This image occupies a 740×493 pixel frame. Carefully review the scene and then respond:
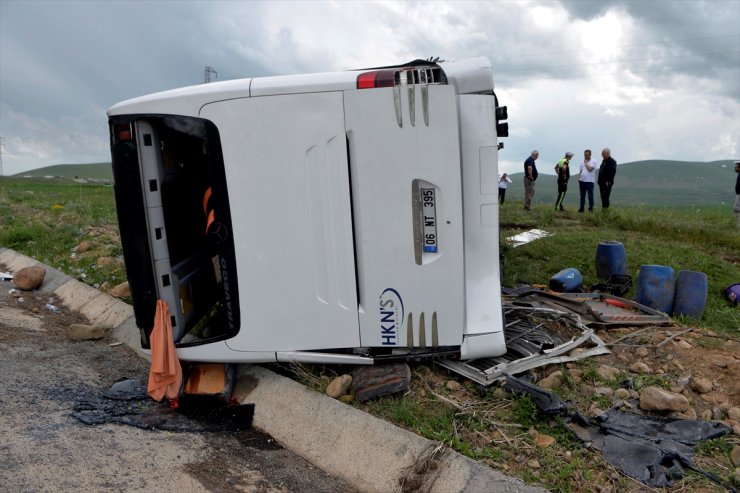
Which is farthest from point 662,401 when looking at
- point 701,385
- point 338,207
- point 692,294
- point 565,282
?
point 565,282

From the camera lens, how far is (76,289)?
6941mm

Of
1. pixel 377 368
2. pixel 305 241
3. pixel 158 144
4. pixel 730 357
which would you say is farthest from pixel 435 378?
pixel 158 144

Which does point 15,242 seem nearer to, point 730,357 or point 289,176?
point 289,176

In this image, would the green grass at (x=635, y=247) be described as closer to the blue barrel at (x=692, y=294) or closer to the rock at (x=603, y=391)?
the blue barrel at (x=692, y=294)

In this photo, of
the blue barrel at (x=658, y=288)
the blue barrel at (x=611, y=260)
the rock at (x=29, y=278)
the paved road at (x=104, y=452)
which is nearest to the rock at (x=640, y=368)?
the blue barrel at (x=658, y=288)

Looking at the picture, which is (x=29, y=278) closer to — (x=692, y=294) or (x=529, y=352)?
(x=529, y=352)

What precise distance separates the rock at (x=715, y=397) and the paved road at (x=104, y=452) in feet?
7.91

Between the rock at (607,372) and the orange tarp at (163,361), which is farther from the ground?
the orange tarp at (163,361)

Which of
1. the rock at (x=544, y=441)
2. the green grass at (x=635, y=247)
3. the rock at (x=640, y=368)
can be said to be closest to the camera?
the rock at (x=544, y=441)

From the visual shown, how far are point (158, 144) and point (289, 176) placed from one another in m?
1.08

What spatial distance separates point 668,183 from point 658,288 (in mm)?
119182

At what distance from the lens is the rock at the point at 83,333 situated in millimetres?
5496

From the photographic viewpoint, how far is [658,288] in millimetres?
5480

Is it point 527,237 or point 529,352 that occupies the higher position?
point 527,237
